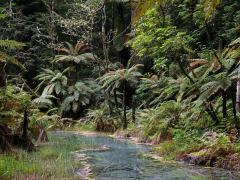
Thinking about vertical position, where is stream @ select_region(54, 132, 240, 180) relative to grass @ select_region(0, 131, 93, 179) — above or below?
below

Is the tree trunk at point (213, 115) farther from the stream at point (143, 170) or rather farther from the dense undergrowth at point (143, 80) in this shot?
the stream at point (143, 170)

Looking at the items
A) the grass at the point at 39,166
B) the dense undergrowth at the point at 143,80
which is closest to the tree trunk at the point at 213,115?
the dense undergrowth at the point at 143,80

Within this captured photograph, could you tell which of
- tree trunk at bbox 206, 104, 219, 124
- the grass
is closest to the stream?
the grass

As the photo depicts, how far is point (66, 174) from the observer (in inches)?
277

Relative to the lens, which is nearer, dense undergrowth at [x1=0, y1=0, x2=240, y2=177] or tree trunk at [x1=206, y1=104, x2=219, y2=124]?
dense undergrowth at [x1=0, y1=0, x2=240, y2=177]

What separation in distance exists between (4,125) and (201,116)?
5384mm

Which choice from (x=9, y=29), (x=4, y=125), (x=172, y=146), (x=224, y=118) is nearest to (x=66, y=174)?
(x=4, y=125)

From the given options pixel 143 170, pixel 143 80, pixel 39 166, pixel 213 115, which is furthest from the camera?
pixel 143 80

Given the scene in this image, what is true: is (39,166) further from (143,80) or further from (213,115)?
(143,80)

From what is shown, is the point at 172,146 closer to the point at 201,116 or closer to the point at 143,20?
the point at 201,116

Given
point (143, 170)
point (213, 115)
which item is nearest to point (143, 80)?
point (213, 115)

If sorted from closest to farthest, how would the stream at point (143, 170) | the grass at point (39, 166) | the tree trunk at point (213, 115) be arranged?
the grass at point (39, 166) < the stream at point (143, 170) < the tree trunk at point (213, 115)

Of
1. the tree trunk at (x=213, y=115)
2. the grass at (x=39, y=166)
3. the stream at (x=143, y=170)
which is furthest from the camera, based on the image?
the tree trunk at (x=213, y=115)

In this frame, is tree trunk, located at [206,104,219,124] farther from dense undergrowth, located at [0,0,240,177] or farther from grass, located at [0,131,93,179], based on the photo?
grass, located at [0,131,93,179]
